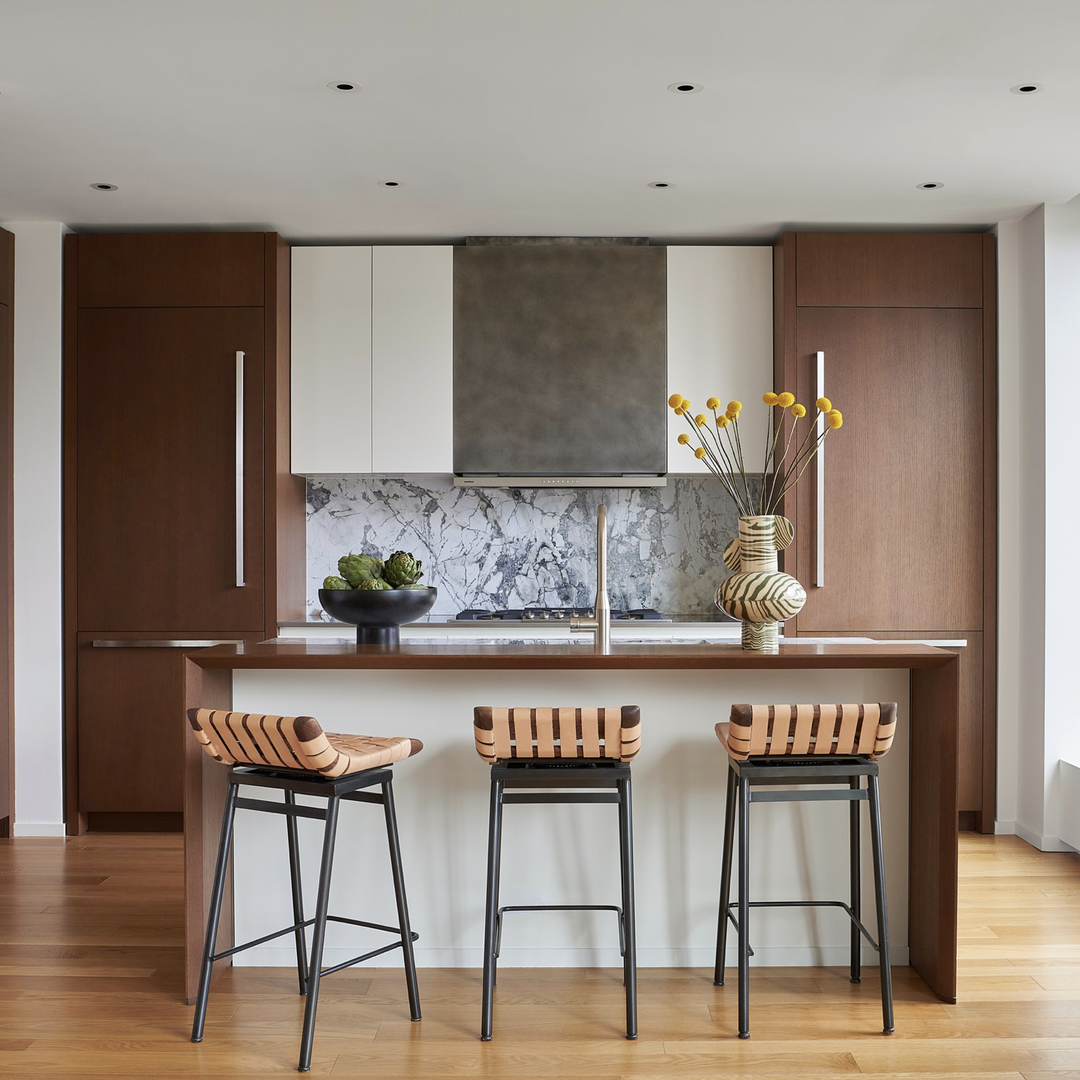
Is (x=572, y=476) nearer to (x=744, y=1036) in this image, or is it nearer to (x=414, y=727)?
(x=414, y=727)

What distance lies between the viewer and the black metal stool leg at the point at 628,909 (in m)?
2.52

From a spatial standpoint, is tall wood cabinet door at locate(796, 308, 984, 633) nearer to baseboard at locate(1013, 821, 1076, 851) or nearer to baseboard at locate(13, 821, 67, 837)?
baseboard at locate(1013, 821, 1076, 851)

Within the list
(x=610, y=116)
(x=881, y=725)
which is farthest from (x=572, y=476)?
(x=881, y=725)

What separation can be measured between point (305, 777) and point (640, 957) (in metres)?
1.14

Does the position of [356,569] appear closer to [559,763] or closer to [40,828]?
[559,763]

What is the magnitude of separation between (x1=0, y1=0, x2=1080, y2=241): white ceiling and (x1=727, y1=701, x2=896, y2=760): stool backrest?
1.76m

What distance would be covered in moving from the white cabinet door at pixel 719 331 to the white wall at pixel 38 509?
2.67 m

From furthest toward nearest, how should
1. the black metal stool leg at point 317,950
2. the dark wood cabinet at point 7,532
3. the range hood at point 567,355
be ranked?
the range hood at point 567,355, the dark wood cabinet at point 7,532, the black metal stool leg at point 317,950

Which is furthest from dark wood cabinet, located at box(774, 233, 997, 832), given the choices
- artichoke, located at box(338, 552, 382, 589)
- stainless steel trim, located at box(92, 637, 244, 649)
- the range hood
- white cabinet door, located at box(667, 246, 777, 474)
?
stainless steel trim, located at box(92, 637, 244, 649)

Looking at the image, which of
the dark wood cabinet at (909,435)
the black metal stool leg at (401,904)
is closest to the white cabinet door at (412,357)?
the dark wood cabinet at (909,435)

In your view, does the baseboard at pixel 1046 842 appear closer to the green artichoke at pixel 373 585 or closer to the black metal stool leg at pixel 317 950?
the green artichoke at pixel 373 585

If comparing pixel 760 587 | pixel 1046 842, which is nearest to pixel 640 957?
pixel 760 587

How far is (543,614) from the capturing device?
187 inches

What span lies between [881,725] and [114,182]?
131 inches
